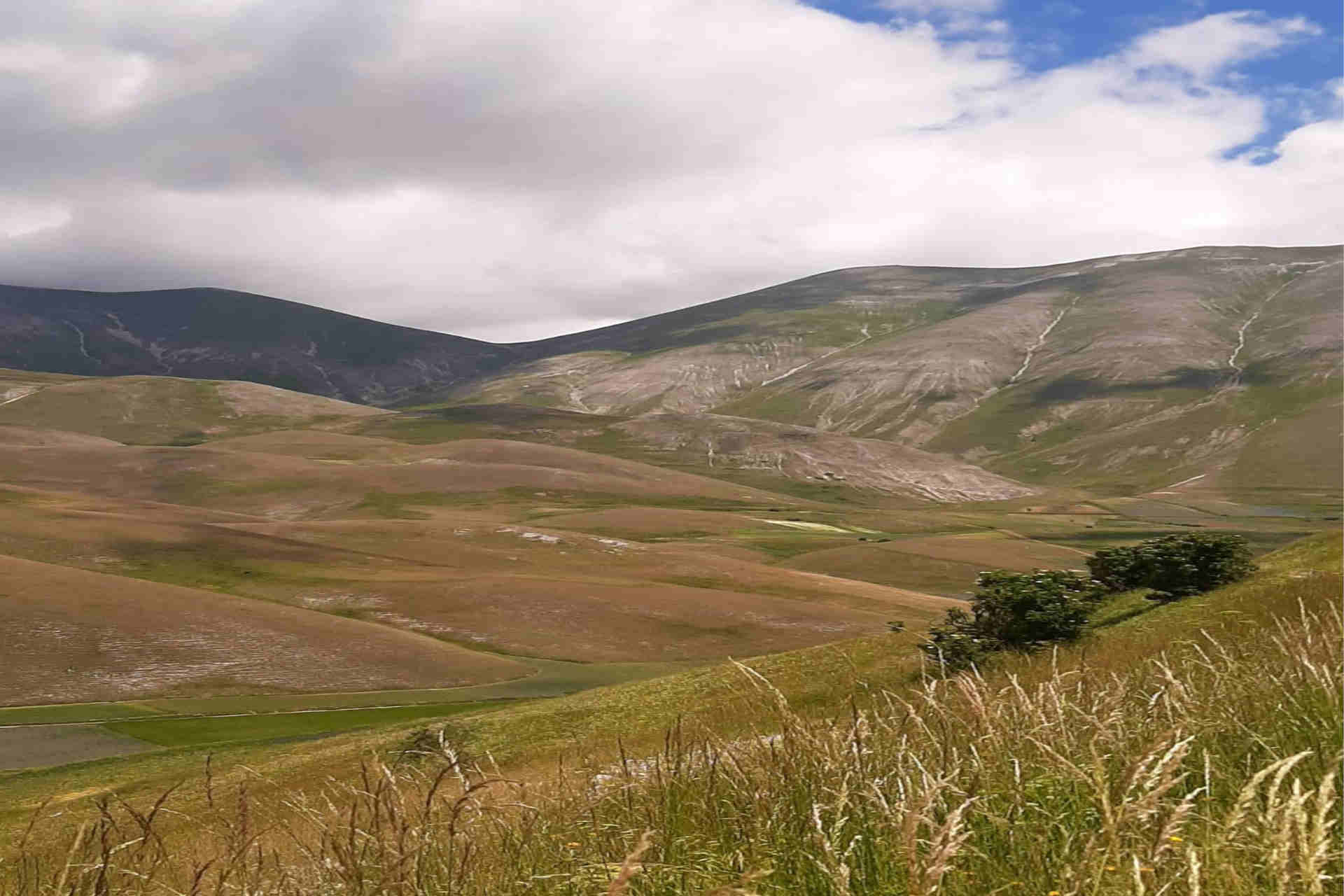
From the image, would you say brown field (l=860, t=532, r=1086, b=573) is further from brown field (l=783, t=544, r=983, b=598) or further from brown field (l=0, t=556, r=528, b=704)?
brown field (l=0, t=556, r=528, b=704)

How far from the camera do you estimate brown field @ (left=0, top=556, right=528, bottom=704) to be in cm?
6850

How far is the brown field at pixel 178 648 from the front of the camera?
68500mm

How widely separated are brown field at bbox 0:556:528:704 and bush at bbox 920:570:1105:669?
178 feet

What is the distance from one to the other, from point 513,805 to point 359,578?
10161 centimetres

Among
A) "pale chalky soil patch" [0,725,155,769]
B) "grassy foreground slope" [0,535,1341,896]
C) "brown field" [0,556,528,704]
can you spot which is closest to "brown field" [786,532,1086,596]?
"brown field" [0,556,528,704]

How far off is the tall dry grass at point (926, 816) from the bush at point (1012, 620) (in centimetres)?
1540

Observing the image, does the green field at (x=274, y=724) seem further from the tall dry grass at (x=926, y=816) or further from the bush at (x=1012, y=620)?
the tall dry grass at (x=926, y=816)

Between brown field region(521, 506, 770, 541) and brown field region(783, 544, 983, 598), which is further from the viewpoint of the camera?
brown field region(521, 506, 770, 541)

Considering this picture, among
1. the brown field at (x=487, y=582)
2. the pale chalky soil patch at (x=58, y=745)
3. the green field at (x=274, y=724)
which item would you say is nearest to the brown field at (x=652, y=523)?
the brown field at (x=487, y=582)

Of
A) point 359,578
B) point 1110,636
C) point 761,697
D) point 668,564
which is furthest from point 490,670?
point 761,697

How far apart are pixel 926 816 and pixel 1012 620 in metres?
20.8

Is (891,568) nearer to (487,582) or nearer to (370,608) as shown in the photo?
(487,582)

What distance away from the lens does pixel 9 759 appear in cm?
5100

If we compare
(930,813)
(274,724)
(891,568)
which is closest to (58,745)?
(274,724)
